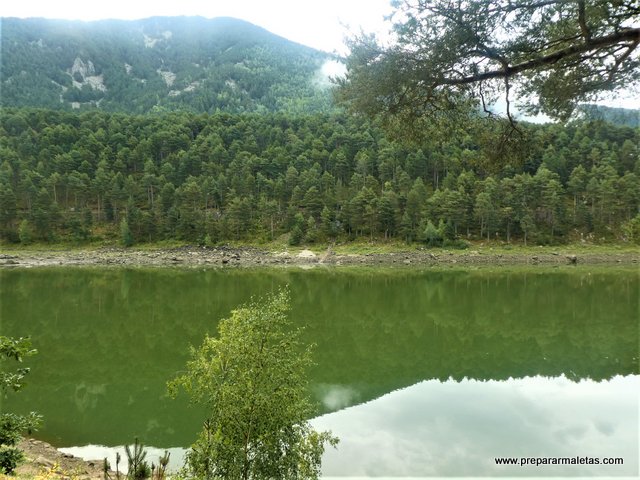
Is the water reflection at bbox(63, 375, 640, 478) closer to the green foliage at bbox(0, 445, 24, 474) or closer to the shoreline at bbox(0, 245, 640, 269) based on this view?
the green foliage at bbox(0, 445, 24, 474)

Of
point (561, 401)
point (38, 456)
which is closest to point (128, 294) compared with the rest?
point (38, 456)

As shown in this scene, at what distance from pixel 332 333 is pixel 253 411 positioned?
1708cm

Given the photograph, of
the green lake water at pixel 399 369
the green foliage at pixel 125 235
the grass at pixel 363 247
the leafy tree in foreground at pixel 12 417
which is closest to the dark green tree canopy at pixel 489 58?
the leafy tree in foreground at pixel 12 417

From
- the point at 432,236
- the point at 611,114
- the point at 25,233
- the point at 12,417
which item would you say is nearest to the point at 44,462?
the point at 12,417

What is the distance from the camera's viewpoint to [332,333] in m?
23.5

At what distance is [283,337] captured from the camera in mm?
7859

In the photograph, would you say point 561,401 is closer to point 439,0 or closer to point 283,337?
point 283,337

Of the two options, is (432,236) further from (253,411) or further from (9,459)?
(9,459)

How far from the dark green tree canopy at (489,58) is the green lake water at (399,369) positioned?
7946mm

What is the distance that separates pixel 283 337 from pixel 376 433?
17.8 ft

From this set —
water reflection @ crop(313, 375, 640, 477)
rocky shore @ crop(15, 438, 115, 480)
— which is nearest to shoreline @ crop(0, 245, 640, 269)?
water reflection @ crop(313, 375, 640, 477)

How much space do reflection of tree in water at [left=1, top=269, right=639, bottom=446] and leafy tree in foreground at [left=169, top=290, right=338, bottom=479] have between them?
5.45m

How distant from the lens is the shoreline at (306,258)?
57719 millimetres

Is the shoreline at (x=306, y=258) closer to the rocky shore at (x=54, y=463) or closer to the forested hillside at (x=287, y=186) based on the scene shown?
the forested hillside at (x=287, y=186)
